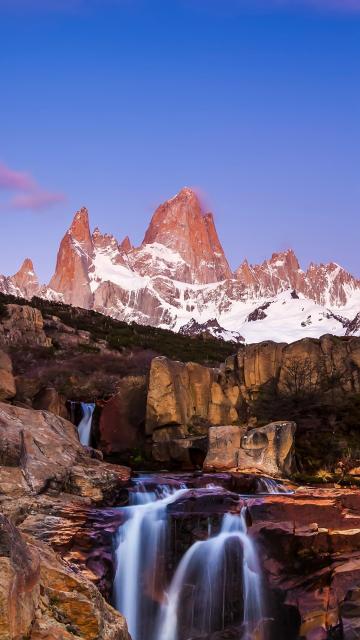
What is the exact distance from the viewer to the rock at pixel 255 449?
2347 centimetres

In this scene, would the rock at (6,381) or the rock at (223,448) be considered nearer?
the rock at (223,448)

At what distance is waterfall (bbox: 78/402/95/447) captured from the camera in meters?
29.8

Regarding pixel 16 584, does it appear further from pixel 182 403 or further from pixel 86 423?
pixel 86 423

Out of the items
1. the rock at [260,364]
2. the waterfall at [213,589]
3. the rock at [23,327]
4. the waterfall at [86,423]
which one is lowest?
the waterfall at [213,589]

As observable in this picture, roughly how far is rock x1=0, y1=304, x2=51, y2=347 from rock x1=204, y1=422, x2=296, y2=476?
26208 mm

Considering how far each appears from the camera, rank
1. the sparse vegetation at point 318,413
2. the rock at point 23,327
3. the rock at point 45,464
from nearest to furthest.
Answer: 1. the rock at point 45,464
2. the sparse vegetation at point 318,413
3. the rock at point 23,327

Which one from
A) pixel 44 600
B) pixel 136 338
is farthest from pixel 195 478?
pixel 136 338

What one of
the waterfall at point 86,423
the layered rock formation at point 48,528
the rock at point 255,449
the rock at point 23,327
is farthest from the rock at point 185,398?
the rock at point 23,327

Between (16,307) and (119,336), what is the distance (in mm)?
10639

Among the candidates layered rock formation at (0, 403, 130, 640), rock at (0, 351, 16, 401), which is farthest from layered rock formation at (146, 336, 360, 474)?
rock at (0, 351, 16, 401)

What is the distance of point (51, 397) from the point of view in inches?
1184

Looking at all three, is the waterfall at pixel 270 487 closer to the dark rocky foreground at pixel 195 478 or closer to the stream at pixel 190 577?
the dark rocky foreground at pixel 195 478

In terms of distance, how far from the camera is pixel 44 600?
7.65 m

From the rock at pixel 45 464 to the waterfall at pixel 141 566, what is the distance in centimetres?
163
